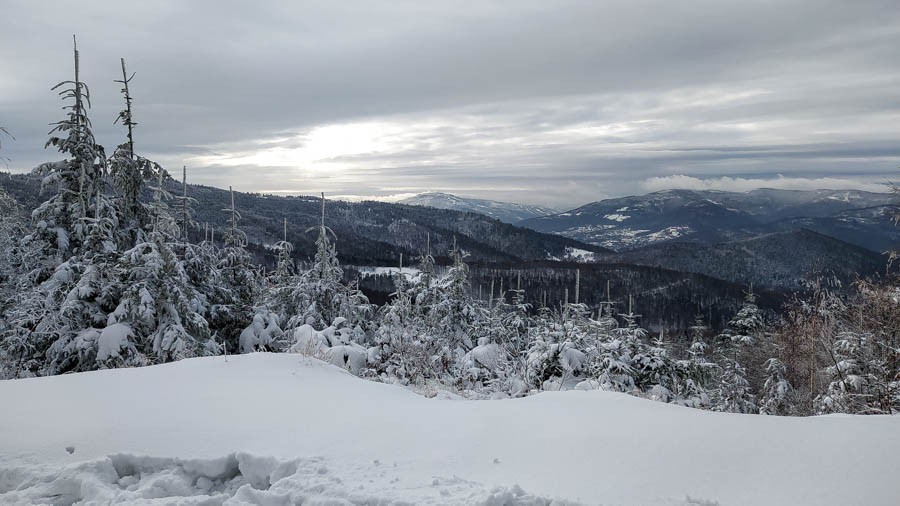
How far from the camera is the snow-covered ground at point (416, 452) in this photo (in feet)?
11.3

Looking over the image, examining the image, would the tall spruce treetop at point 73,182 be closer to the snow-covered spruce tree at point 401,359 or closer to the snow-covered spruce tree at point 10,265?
the snow-covered spruce tree at point 10,265

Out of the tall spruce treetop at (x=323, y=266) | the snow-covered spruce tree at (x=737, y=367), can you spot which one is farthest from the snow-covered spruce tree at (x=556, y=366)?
the snow-covered spruce tree at (x=737, y=367)

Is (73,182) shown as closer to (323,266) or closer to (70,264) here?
(70,264)

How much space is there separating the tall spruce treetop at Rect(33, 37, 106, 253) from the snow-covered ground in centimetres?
845

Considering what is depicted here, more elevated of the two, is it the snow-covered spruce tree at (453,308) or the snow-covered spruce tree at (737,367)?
the snow-covered spruce tree at (453,308)

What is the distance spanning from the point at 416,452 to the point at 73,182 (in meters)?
13.4

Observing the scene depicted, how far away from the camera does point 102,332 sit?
35.8 feet

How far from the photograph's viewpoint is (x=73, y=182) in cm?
1212

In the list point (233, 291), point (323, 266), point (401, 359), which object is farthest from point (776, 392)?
point (233, 291)

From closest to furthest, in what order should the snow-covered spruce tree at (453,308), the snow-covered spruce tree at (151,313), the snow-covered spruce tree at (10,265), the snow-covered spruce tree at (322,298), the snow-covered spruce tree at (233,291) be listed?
the snow-covered spruce tree at (151,313) < the snow-covered spruce tree at (10,265) < the snow-covered spruce tree at (233,291) < the snow-covered spruce tree at (322,298) < the snow-covered spruce tree at (453,308)

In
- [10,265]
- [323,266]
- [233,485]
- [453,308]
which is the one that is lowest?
[453,308]

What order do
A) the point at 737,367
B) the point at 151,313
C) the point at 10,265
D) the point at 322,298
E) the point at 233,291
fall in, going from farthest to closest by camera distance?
1. the point at 737,367
2. the point at 322,298
3. the point at 233,291
4. the point at 10,265
5. the point at 151,313

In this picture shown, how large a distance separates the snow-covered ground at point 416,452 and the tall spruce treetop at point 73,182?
845 cm

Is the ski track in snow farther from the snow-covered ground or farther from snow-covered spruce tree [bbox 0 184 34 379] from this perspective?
snow-covered spruce tree [bbox 0 184 34 379]
